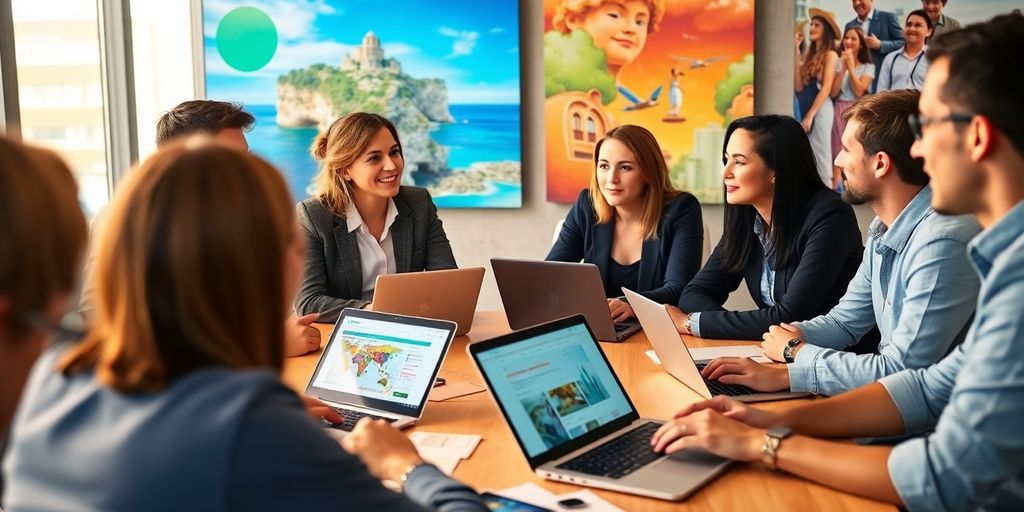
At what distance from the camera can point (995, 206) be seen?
54.5 inches

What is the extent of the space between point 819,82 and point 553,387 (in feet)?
9.99

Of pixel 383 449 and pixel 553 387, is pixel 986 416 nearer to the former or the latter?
pixel 553 387

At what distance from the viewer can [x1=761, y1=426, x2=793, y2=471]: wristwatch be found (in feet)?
4.94

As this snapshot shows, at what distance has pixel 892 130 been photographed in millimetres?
2227

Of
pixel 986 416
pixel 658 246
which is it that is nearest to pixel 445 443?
pixel 986 416

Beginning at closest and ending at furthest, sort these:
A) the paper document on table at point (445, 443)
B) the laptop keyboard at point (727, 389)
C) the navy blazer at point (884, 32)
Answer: the paper document on table at point (445, 443) → the laptop keyboard at point (727, 389) → the navy blazer at point (884, 32)

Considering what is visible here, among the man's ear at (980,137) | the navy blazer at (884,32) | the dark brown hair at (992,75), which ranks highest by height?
the navy blazer at (884,32)

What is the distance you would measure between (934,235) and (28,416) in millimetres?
1718

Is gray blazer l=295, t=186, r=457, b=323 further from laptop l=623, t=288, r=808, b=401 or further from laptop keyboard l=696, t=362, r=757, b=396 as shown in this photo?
laptop keyboard l=696, t=362, r=757, b=396

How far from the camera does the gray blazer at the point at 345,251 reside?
2969 millimetres

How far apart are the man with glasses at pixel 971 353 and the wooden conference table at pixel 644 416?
4cm

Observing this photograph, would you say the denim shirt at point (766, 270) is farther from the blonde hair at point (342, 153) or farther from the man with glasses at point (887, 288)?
the blonde hair at point (342, 153)

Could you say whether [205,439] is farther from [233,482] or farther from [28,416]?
[28,416]

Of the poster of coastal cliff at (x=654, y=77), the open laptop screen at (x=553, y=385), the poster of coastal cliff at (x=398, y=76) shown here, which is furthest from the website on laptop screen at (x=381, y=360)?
the poster of coastal cliff at (x=398, y=76)
